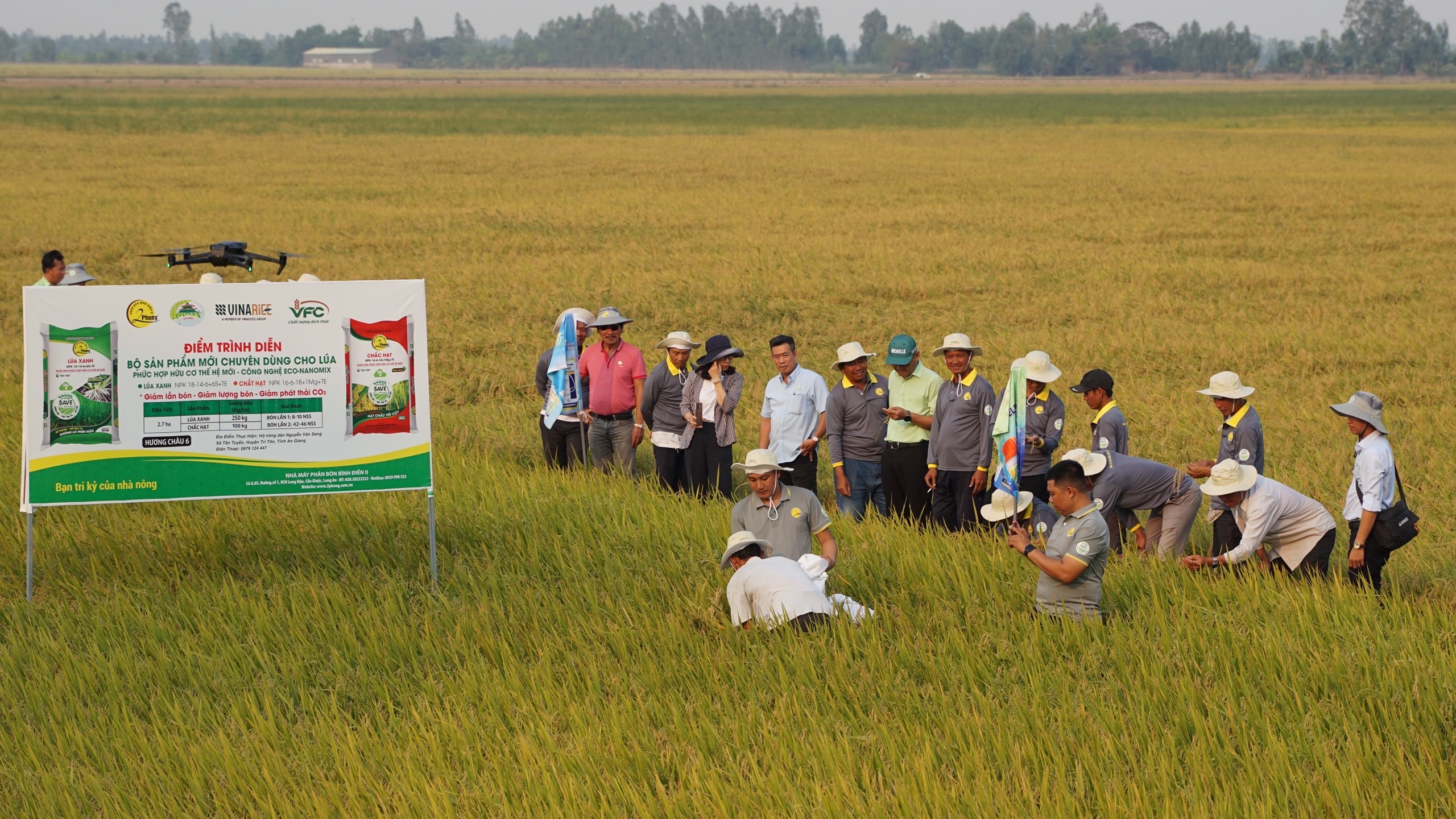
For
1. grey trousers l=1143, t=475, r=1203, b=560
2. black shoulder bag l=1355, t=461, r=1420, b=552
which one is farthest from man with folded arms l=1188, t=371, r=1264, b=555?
black shoulder bag l=1355, t=461, r=1420, b=552

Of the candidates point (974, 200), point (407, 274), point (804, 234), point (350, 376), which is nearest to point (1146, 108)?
point (974, 200)

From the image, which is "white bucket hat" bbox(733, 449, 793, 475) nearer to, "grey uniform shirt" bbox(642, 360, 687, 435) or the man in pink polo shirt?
"grey uniform shirt" bbox(642, 360, 687, 435)

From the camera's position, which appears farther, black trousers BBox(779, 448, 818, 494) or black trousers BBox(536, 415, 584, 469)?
black trousers BBox(536, 415, 584, 469)

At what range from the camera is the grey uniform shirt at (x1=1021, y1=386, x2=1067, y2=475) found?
9484mm

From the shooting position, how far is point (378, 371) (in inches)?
330

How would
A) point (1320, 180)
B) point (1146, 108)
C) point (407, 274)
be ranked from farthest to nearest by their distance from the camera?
point (1146, 108) → point (1320, 180) → point (407, 274)

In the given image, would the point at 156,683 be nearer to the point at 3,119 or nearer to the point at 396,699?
the point at 396,699

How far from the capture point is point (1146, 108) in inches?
3708

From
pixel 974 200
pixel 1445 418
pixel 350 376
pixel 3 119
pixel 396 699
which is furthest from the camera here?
pixel 3 119

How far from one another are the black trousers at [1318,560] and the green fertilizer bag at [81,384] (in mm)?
7195

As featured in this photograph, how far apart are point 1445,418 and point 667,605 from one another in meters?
8.99

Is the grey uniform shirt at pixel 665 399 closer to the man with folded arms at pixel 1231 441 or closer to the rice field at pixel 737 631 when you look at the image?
the rice field at pixel 737 631

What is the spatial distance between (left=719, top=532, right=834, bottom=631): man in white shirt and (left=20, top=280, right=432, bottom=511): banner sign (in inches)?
92.2

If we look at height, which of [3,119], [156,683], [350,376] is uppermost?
[3,119]
